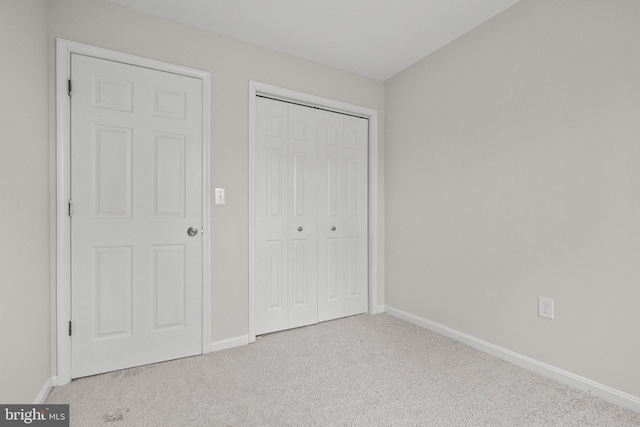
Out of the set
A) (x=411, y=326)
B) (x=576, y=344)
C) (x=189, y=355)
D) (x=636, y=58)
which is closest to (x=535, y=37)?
(x=636, y=58)

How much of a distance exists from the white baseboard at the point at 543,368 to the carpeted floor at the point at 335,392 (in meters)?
0.05

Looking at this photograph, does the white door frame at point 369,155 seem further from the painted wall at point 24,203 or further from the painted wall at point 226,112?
the painted wall at point 24,203

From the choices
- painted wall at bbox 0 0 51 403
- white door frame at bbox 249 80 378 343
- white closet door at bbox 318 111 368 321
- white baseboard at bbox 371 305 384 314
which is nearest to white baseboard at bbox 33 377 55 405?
painted wall at bbox 0 0 51 403

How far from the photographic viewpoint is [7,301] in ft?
4.39

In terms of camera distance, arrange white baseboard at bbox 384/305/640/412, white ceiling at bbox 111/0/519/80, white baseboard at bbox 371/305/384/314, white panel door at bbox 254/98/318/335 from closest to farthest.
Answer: white baseboard at bbox 384/305/640/412, white ceiling at bbox 111/0/519/80, white panel door at bbox 254/98/318/335, white baseboard at bbox 371/305/384/314

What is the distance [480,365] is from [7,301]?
2637mm

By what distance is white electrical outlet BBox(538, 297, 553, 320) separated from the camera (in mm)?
1926

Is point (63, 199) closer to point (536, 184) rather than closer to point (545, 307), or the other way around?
point (536, 184)

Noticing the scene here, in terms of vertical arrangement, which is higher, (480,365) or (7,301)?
(7,301)

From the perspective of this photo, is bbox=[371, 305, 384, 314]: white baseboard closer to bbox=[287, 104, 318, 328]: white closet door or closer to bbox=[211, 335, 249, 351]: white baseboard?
bbox=[287, 104, 318, 328]: white closet door

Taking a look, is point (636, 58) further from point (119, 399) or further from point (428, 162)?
point (119, 399)

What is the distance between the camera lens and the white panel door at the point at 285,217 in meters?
2.61

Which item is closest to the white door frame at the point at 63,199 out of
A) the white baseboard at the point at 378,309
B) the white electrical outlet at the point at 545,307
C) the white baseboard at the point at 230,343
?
the white baseboard at the point at 230,343

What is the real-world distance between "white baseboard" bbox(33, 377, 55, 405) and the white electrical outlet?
2.94 meters
